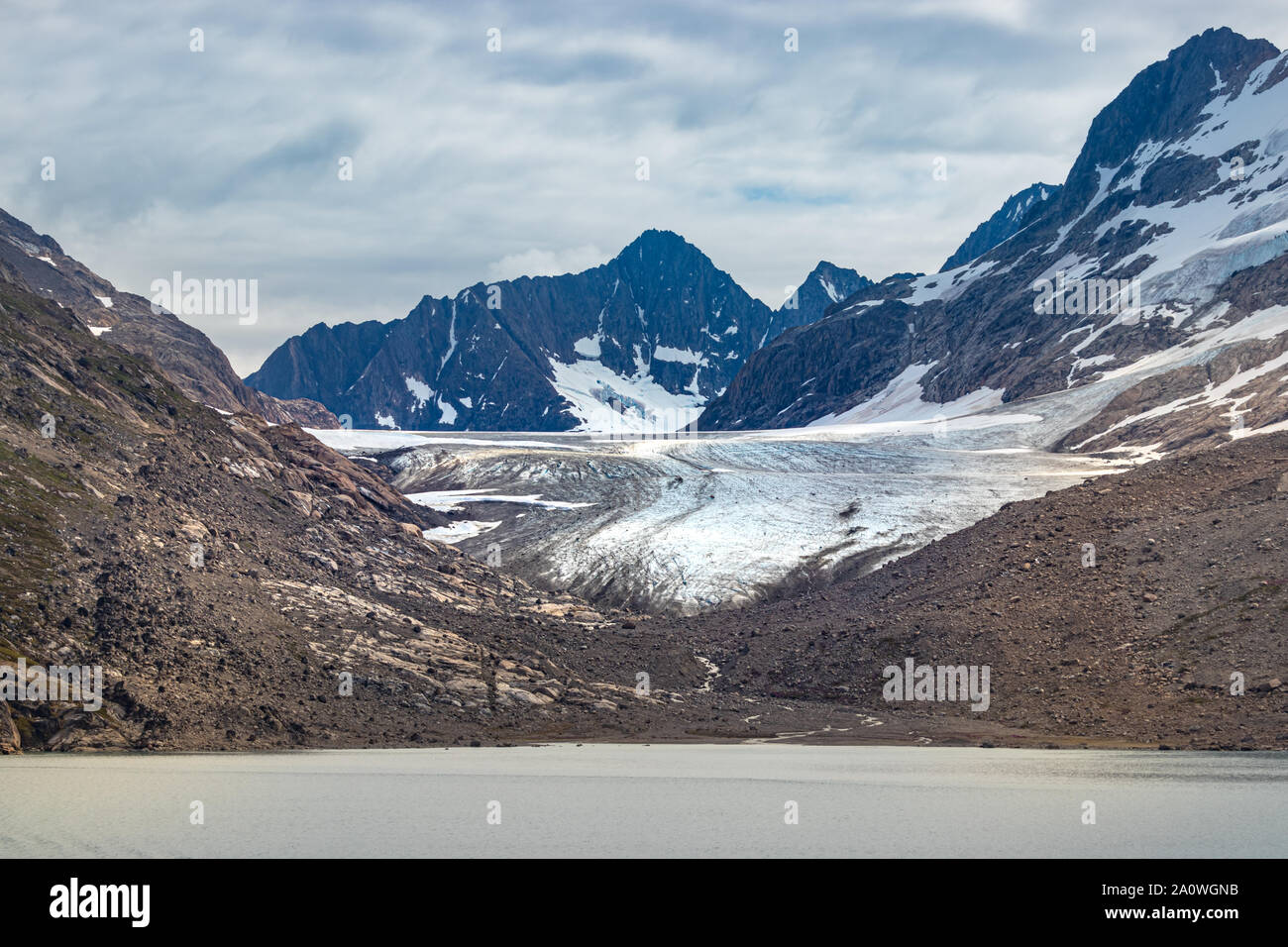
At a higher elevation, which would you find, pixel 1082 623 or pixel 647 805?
pixel 1082 623

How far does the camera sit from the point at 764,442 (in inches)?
6471

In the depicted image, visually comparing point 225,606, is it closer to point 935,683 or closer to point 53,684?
point 53,684

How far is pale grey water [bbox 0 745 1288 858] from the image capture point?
36094mm

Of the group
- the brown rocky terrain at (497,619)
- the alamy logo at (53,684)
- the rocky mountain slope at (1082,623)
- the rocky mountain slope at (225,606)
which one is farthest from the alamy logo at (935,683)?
the alamy logo at (53,684)

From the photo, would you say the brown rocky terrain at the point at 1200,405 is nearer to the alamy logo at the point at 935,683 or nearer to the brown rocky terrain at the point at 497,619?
the brown rocky terrain at the point at 497,619

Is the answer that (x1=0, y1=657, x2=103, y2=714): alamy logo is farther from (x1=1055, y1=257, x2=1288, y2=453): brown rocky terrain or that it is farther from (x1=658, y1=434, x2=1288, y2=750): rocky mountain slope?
(x1=1055, y1=257, x2=1288, y2=453): brown rocky terrain

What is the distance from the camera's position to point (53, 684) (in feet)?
188

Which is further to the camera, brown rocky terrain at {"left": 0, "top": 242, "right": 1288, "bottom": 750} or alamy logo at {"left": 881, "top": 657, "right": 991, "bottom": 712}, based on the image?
alamy logo at {"left": 881, "top": 657, "right": 991, "bottom": 712}
